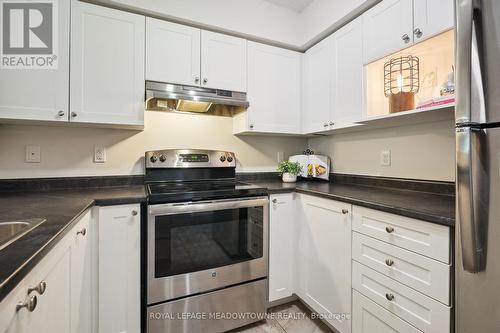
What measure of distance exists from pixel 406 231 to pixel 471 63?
0.70 m

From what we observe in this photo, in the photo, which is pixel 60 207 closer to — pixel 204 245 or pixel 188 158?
pixel 204 245

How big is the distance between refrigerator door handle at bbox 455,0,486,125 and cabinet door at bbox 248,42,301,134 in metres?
1.40

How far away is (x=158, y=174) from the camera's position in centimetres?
192

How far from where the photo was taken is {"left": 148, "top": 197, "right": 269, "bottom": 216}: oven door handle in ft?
4.52

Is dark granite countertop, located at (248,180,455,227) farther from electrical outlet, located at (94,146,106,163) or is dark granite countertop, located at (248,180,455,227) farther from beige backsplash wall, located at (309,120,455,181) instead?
electrical outlet, located at (94,146,106,163)

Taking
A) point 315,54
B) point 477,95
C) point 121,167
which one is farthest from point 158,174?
point 477,95

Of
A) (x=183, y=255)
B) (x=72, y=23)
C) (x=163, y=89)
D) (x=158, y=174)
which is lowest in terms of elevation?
(x=183, y=255)

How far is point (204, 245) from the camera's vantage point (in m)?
1.53

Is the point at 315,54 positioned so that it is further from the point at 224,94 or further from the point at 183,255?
the point at 183,255

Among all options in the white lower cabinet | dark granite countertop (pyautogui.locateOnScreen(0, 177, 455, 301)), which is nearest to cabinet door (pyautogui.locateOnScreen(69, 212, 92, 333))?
the white lower cabinet

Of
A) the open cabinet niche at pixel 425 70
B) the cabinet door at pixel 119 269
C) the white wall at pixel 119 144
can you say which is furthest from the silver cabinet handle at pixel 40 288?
the open cabinet niche at pixel 425 70

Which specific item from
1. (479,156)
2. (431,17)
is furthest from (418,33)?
(479,156)

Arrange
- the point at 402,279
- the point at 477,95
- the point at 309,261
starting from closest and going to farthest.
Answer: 1. the point at 477,95
2. the point at 402,279
3. the point at 309,261

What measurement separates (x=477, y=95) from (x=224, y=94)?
1468 millimetres
